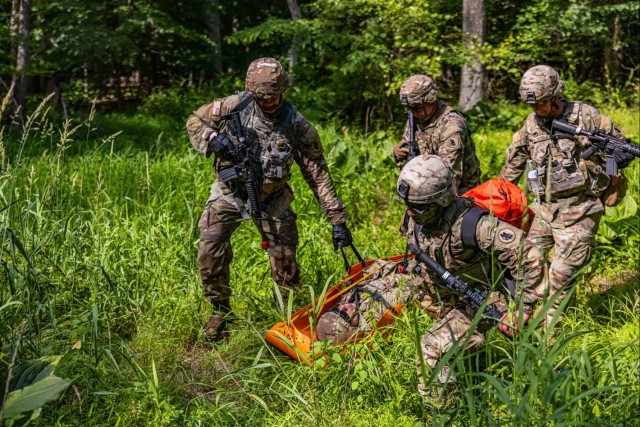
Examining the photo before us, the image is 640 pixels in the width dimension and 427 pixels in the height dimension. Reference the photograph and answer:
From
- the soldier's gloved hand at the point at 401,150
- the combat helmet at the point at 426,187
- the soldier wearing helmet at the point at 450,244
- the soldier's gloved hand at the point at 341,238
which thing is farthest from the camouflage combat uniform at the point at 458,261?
the soldier's gloved hand at the point at 401,150

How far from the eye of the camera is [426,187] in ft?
Result: 11.3

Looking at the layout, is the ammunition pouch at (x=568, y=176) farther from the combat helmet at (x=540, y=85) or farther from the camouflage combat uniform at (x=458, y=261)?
the camouflage combat uniform at (x=458, y=261)

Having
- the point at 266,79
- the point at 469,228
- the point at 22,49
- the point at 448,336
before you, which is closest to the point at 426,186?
the point at 469,228

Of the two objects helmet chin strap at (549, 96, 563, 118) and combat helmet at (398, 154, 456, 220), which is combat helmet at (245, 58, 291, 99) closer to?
combat helmet at (398, 154, 456, 220)

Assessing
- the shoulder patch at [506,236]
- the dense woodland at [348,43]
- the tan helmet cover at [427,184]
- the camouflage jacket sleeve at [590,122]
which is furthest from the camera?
the dense woodland at [348,43]

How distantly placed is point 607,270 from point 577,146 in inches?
60.4

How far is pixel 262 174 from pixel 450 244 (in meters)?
Result: 1.58

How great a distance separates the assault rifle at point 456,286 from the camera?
3.47 m

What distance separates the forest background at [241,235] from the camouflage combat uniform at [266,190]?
200 millimetres

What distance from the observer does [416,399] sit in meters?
3.41

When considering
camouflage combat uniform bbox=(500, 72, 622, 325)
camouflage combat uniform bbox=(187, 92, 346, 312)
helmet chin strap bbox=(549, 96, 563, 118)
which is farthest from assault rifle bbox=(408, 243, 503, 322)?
helmet chin strap bbox=(549, 96, 563, 118)

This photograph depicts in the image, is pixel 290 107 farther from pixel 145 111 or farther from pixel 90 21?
pixel 145 111

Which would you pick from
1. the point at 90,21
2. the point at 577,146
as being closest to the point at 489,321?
the point at 577,146

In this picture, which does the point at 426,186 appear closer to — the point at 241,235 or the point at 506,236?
the point at 506,236
